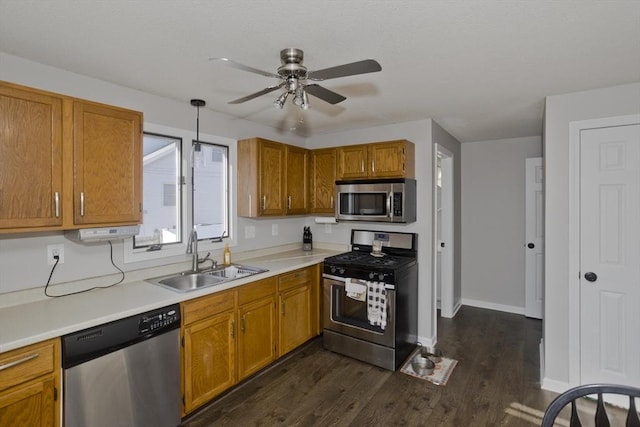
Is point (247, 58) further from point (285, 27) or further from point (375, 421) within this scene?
point (375, 421)

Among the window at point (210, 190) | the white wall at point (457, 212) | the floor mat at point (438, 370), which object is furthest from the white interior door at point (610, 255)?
the window at point (210, 190)

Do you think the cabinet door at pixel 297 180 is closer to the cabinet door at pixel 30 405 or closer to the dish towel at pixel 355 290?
the dish towel at pixel 355 290

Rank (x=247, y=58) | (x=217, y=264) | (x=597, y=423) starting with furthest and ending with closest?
(x=217, y=264)
(x=247, y=58)
(x=597, y=423)

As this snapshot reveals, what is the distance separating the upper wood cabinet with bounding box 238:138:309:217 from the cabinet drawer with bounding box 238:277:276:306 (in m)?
0.75

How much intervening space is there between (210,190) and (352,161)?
60.8 inches

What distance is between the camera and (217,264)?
3064 millimetres

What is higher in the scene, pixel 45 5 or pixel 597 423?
pixel 45 5

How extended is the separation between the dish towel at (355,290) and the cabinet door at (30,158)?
7.46 ft

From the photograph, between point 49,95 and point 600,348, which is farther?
point 600,348

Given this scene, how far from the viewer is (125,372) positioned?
1850 mm

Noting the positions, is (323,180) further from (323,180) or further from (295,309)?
(295,309)

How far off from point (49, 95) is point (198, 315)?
1617 millimetres

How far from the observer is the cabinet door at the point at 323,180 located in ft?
12.3

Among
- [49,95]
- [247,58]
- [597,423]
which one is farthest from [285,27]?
[597,423]
